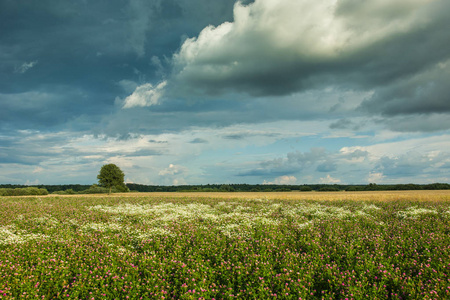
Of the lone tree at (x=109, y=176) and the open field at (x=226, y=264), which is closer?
the open field at (x=226, y=264)

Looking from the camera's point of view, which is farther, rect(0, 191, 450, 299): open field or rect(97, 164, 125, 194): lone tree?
rect(97, 164, 125, 194): lone tree

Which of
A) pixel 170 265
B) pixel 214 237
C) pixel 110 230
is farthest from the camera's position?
pixel 110 230

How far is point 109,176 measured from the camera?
7156 cm

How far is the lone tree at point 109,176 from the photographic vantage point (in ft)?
234

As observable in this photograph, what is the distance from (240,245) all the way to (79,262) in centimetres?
651

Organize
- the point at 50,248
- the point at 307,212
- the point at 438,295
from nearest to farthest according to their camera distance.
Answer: the point at 438,295, the point at 50,248, the point at 307,212

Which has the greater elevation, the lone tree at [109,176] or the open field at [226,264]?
the lone tree at [109,176]

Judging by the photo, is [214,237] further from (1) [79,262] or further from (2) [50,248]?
(2) [50,248]

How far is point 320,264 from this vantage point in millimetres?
9406

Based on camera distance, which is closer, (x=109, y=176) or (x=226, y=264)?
(x=226, y=264)

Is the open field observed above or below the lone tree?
below

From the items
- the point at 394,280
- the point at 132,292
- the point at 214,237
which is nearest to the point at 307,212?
the point at 214,237

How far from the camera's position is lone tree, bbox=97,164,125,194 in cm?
7144

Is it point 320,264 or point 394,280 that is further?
point 320,264
